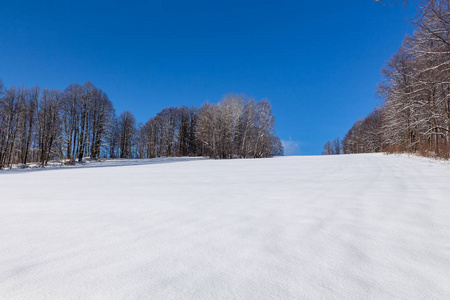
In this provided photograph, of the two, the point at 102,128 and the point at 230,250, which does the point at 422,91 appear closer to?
the point at 230,250

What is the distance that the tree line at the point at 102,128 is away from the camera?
814 inches

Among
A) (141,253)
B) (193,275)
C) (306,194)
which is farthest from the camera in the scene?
(306,194)

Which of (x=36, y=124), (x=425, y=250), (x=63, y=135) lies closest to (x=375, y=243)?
(x=425, y=250)

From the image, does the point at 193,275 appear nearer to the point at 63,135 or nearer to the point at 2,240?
the point at 2,240

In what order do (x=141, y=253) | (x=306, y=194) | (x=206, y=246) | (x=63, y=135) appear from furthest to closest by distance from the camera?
1. (x=63, y=135)
2. (x=306, y=194)
3. (x=206, y=246)
4. (x=141, y=253)

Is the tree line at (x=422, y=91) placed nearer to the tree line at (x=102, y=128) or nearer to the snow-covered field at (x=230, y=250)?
the snow-covered field at (x=230, y=250)

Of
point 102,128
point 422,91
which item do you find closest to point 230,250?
point 422,91

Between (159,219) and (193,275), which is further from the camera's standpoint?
(159,219)

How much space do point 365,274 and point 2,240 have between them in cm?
268

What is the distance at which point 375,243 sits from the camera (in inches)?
58.5

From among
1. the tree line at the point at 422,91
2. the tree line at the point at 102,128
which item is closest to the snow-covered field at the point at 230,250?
the tree line at the point at 422,91

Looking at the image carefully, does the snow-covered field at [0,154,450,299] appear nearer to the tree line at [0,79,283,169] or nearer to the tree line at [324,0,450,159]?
the tree line at [324,0,450,159]

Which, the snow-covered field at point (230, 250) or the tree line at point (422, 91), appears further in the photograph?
the tree line at point (422, 91)

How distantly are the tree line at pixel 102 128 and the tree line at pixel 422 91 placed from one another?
14.6m
